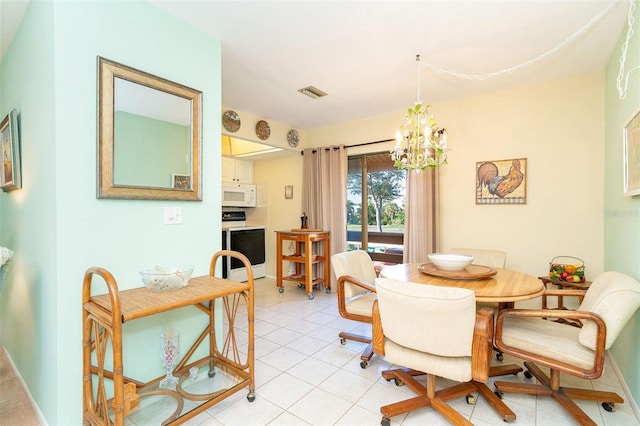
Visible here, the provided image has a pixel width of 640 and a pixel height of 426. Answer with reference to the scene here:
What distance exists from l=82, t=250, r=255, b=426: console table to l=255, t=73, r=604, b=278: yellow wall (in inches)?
110

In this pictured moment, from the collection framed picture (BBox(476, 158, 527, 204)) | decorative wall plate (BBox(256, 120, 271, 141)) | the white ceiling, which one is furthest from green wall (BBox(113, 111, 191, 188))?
framed picture (BBox(476, 158, 527, 204))

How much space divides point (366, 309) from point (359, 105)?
8.52 feet

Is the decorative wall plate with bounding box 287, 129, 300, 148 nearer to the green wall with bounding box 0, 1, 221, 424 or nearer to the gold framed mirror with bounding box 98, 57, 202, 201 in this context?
the green wall with bounding box 0, 1, 221, 424

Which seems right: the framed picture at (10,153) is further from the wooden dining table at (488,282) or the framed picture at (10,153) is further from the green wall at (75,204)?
the wooden dining table at (488,282)

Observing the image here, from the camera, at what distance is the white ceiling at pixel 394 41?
193 centimetres

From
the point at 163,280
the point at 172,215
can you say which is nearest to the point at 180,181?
the point at 172,215

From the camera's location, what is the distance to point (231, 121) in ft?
12.3

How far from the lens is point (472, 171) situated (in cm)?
343

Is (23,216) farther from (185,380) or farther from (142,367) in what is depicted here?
(185,380)

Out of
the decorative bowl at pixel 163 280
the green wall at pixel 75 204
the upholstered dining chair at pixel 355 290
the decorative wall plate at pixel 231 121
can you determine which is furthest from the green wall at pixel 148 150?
the decorative wall plate at pixel 231 121

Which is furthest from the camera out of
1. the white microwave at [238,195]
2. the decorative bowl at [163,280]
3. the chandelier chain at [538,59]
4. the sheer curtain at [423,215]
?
the white microwave at [238,195]

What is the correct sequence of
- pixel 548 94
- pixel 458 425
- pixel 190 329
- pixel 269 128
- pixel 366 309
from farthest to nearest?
pixel 269 128 < pixel 548 94 < pixel 366 309 < pixel 190 329 < pixel 458 425

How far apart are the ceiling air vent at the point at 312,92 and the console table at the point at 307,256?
1846mm

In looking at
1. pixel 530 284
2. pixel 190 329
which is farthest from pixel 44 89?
pixel 530 284
